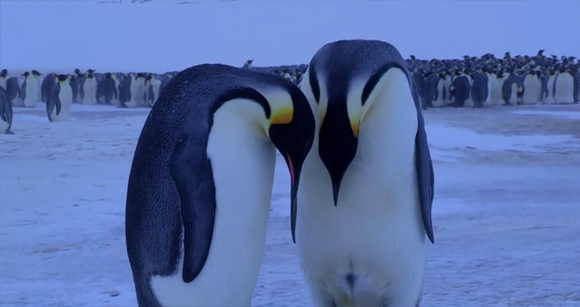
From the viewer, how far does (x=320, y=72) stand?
77.0 inches

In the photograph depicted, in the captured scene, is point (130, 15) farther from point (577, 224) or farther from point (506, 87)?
point (577, 224)

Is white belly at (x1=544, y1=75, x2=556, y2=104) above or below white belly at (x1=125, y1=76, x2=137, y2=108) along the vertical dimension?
above

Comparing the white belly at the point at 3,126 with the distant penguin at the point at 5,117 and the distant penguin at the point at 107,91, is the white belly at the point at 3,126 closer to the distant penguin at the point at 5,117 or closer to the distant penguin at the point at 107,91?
the distant penguin at the point at 5,117

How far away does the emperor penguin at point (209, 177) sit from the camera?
1839 millimetres

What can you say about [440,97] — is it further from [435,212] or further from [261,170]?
[261,170]

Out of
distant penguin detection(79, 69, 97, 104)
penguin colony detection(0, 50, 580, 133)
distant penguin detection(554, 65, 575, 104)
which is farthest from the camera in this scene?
distant penguin detection(79, 69, 97, 104)

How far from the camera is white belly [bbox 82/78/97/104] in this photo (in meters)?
12.7

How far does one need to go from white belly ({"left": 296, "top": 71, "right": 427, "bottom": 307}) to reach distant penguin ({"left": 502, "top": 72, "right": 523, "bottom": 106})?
9675 mm

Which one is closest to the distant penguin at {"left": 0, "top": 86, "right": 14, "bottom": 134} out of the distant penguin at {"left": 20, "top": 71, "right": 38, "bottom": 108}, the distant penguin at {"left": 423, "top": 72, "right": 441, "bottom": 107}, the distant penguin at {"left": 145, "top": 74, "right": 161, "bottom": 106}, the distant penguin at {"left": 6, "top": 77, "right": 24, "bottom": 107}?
the distant penguin at {"left": 20, "top": 71, "right": 38, "bottom": 108}

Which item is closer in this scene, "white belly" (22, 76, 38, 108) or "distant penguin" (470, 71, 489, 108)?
"distant penguin" (470, 71, 489, 108)

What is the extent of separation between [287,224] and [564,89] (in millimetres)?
8380

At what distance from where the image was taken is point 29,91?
458 inches

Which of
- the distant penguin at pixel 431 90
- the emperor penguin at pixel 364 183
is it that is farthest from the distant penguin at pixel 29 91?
the emperor penguin at pixel 364 183

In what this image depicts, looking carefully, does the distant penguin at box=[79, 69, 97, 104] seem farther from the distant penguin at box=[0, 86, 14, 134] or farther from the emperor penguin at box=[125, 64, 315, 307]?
the emperor penguin at box=[125, 64, 315, 307]
